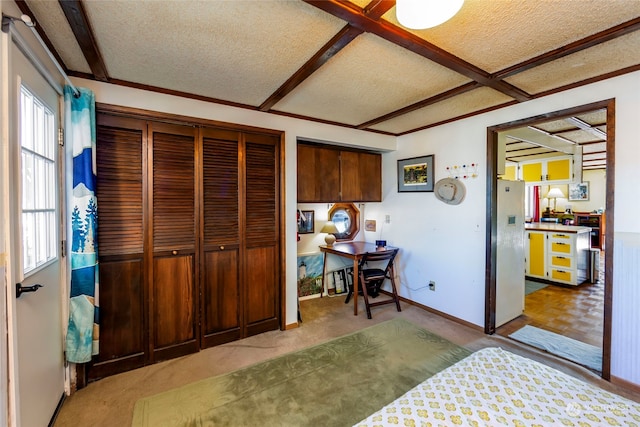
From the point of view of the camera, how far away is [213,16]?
1445 millimetres

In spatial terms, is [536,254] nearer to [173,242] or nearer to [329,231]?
[329,231]

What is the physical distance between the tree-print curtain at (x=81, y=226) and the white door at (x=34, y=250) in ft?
0.24

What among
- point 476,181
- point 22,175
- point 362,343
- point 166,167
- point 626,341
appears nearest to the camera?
point 22,175

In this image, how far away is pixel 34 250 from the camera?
61.5 inches

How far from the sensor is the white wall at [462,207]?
2.02 m

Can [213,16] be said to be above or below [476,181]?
above

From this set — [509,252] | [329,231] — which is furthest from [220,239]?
[509,252]

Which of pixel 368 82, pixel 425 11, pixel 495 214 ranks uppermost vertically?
pixel 368 82

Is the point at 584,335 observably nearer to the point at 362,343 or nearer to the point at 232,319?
the point at 362,343

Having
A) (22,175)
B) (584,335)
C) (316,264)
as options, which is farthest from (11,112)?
(584,335)

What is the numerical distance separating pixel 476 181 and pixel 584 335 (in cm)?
191

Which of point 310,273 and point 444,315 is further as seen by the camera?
point 310,273

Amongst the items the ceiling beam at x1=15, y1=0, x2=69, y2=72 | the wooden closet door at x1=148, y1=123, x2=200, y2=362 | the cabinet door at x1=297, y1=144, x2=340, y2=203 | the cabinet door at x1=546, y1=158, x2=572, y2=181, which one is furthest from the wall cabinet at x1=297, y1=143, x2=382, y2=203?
the cabinet door at x1=546, y1=158, x2=572, y2=181

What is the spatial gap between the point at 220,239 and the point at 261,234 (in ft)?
1.39
